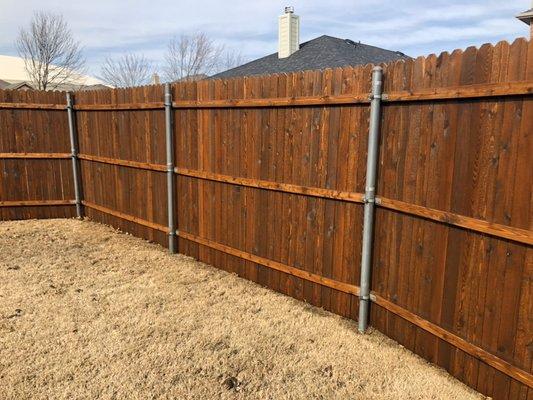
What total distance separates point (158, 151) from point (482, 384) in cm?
480

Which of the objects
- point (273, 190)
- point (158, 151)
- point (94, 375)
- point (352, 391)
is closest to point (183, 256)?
point (158, 151)

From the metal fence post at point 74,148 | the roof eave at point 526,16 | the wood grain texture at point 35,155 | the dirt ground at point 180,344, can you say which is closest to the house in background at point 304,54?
the roof eave at point 526,16

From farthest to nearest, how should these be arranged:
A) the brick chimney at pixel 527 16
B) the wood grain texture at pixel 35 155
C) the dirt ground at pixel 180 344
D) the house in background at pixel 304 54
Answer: the house in background at pixel 304 54 < the brick chimney at pixel 527 16 < the wood grain texture at pixel 35 155 < the dirt ground at pixel 180 344

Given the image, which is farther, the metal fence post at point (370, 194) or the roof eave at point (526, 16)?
the roof eave at point (526, 16)

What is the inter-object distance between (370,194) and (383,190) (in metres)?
0.11

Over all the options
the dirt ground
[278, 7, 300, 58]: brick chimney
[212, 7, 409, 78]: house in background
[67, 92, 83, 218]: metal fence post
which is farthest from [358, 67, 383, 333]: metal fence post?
[278, 7, 300, 58]: brick chimney

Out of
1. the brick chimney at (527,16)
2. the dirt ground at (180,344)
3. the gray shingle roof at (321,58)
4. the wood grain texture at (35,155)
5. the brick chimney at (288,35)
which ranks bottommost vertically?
the dirt ground at (180,344)

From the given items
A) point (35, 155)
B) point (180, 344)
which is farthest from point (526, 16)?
point (35, 155)

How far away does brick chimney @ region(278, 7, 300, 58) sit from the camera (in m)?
15.5

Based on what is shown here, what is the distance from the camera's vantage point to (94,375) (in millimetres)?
3289

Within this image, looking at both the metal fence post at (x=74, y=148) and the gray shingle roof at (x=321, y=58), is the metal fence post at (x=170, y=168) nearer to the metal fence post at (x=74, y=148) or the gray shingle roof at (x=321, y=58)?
the metal fence post at (x=74, y=148)

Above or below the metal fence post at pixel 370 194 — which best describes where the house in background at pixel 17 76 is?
above

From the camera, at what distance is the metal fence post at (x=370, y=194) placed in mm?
3578

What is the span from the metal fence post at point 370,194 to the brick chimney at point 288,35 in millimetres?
12643
